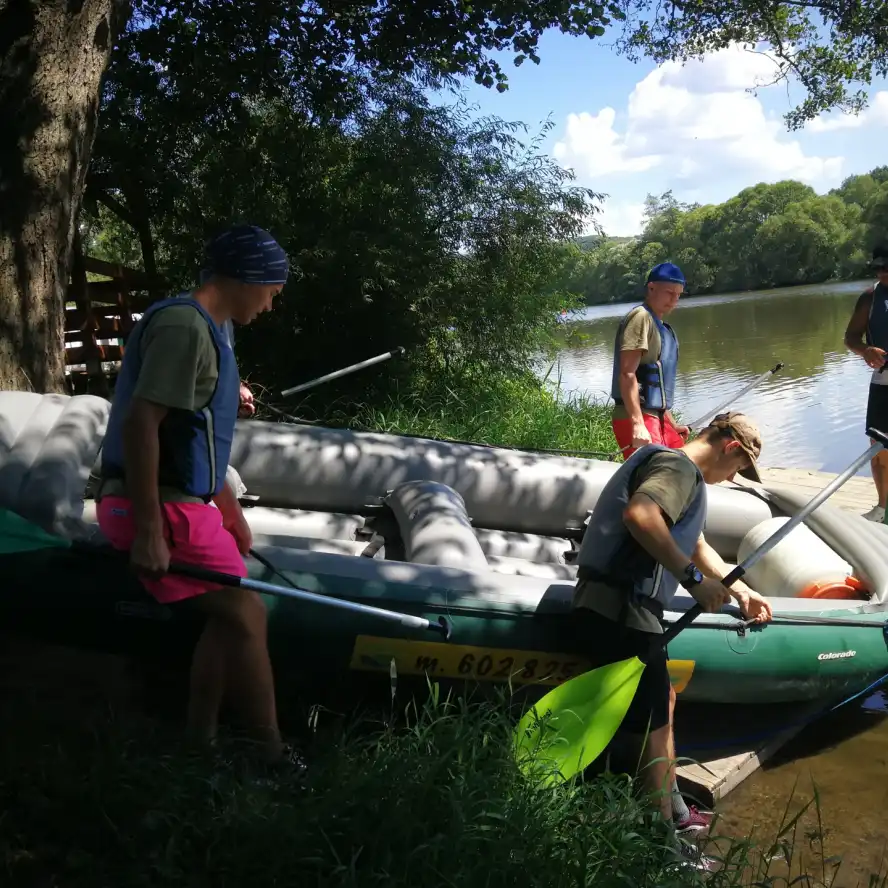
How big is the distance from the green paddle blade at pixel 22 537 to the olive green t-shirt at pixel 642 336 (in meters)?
2.68

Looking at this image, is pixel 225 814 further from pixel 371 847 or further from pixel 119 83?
pixel 119 83

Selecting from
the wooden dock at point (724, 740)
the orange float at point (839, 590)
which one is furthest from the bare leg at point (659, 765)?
the orange float at point (839, 590)

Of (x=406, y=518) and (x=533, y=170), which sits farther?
(x=533, y=170)

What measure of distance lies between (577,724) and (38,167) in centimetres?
365

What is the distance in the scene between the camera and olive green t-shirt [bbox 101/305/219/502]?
7.01 feet

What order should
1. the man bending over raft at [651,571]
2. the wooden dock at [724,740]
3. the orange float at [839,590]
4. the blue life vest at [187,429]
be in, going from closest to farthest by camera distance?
the blue life vest at [187,429] → the man bending over raft at [651,571] → the wooden dock at [724,740] → the orange float at [839,590]

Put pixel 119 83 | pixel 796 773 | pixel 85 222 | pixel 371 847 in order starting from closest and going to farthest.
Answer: pixel 371 847 < pixel 796 773 < pixel 119 83 < pixel 85 222

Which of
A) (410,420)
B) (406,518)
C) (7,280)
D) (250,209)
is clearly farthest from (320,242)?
(406,518)

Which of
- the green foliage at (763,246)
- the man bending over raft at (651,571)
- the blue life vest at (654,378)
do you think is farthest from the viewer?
the green foliage at (763,246)

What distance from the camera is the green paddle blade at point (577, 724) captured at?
2.62 metres

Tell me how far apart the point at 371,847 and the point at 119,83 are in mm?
7228

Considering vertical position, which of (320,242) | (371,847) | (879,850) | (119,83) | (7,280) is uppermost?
(119,83)

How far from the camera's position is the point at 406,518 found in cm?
402

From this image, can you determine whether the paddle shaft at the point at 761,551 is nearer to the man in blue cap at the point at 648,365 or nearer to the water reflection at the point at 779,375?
the man in blue cap at the point at 648,365
